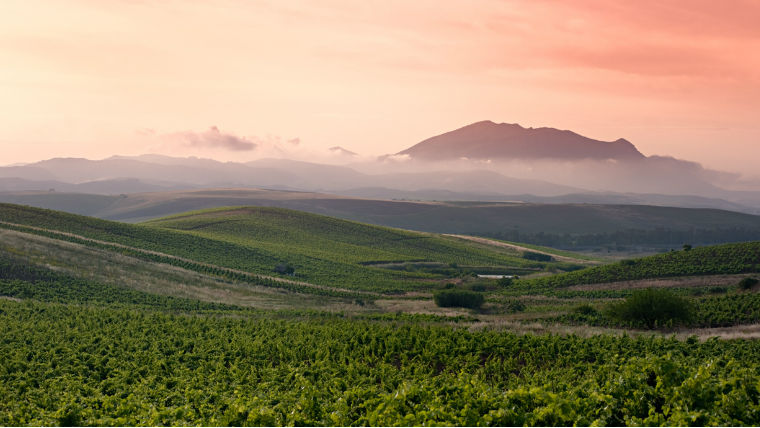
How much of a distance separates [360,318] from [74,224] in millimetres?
77723

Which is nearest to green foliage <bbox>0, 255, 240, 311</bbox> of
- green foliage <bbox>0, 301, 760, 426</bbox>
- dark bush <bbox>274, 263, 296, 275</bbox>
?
green foliage <bbox>0, 301, 760, 426</bbox>

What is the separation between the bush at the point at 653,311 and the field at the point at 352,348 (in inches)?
13.8

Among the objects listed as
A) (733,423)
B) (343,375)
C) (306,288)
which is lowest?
(306,288)

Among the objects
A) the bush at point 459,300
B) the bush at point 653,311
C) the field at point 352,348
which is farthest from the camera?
the bush at point 459,300

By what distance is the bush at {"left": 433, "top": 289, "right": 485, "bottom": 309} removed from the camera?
6084 centimetres

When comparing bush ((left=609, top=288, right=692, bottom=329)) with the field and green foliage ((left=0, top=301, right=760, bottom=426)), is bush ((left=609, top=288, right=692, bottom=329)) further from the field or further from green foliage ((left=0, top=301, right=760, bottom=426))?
green foliage ((left=0, top=301, right=760, bottom=426))

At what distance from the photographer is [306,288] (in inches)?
3162

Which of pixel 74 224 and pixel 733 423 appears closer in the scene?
pixel 733 423

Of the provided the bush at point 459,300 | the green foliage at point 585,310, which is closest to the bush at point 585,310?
the green foliage at point 585,310

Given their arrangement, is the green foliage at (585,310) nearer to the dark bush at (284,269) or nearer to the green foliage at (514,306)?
the green foliage at (514,306)

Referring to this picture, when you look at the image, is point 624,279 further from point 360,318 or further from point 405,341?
point 405,341

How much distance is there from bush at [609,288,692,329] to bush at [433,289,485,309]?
20.6m

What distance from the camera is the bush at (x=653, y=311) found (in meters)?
40.0

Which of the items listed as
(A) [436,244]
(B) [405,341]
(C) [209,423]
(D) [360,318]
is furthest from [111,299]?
A: (A) [436,244]
